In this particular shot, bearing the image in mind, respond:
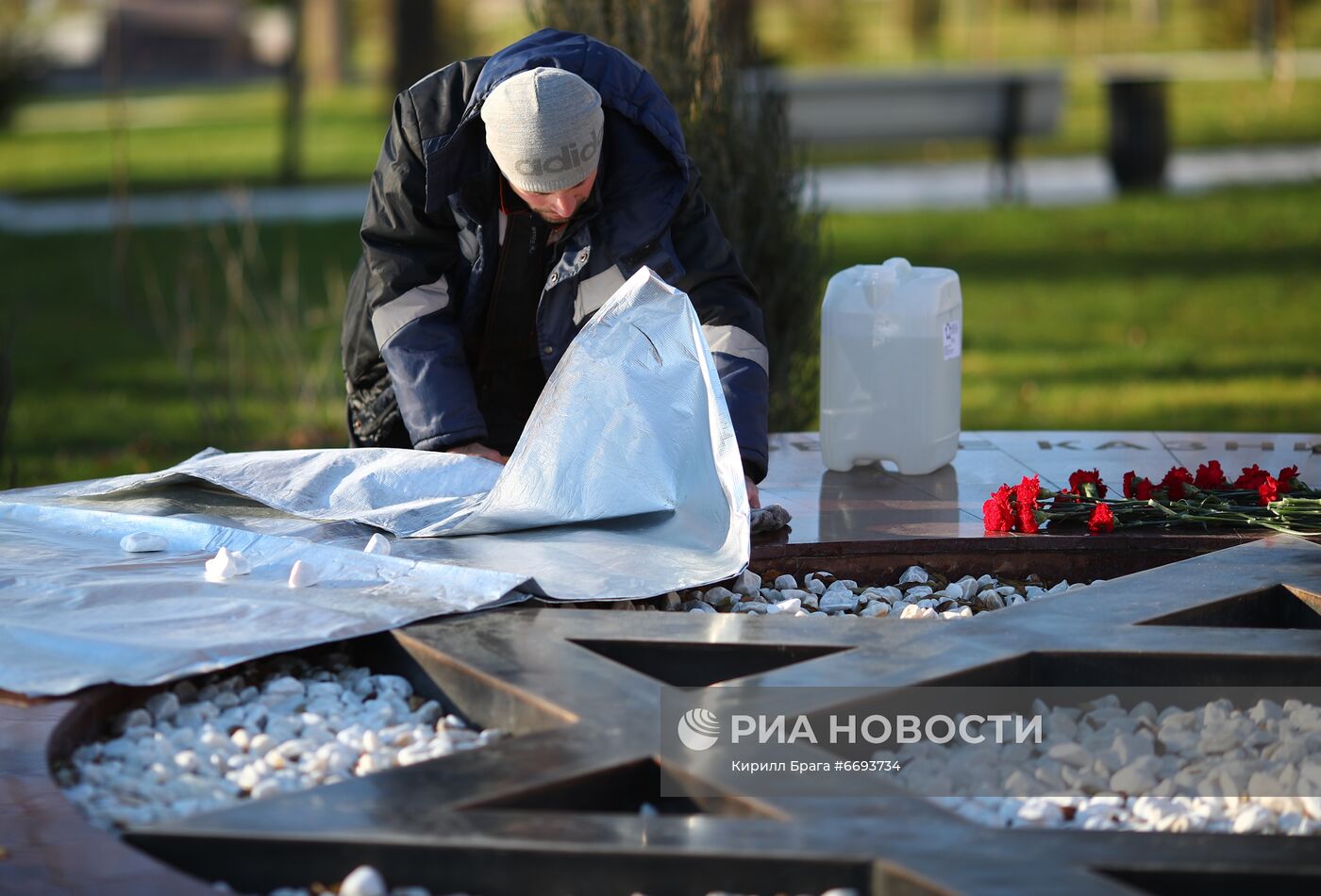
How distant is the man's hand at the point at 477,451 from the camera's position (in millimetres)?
3223

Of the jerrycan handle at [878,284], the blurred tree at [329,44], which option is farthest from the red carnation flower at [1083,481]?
the blurred tree at [329,44]

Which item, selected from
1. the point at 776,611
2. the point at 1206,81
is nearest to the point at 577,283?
the point at 776,611

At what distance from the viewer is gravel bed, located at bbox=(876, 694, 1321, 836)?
2.00m

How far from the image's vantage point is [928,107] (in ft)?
33.6

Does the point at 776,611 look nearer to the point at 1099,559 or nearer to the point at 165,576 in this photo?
the point at 1099,559

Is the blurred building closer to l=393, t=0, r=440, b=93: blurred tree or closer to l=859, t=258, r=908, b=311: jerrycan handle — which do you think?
l=393, t=0, r=440, b=93: blurred tree

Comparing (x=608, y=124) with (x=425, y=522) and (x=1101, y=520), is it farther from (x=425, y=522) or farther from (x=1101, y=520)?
(x=1101, y=520)

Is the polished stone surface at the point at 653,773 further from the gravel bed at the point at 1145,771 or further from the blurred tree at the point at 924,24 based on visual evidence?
the blurred tree at the point at 924,24

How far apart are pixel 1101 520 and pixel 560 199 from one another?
1167mm

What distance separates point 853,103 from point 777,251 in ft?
19.4

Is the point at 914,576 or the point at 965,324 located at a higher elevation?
the point at 965,324

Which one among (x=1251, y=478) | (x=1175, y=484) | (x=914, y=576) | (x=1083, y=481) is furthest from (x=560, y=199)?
(x=1251, y=478)

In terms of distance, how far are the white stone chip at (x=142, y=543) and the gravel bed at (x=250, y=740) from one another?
1.73 ft

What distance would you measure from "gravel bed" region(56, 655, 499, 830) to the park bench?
26.7ft
